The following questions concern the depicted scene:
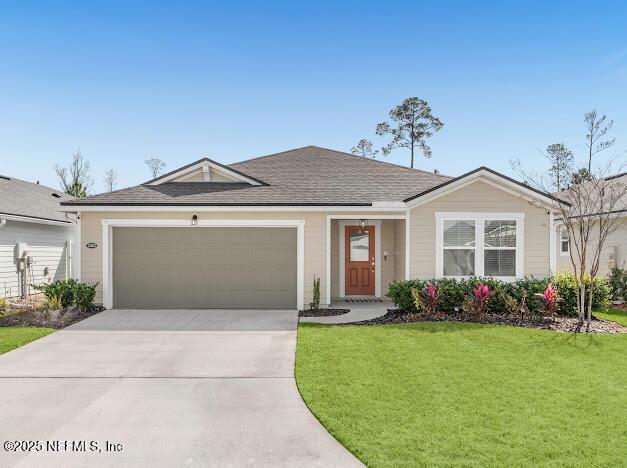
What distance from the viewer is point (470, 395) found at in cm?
484

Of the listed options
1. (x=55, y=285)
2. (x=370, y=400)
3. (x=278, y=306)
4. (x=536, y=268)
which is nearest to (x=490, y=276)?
(x=536, y=268)

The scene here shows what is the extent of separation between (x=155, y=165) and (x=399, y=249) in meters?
37.4

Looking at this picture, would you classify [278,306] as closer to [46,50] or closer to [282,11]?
[282,11]

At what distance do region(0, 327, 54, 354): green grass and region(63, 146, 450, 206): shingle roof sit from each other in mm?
3426

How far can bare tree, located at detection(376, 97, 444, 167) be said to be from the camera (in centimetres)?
3406

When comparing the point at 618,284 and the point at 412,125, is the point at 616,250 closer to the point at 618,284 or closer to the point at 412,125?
the point at 618,284

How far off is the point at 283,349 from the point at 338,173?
7.93 metres

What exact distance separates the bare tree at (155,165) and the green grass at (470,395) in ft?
130

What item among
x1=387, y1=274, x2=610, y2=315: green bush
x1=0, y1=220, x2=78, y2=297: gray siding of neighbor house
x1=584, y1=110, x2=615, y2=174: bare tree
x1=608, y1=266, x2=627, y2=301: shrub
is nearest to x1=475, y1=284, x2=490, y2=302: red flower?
x1=387, y1=274, x2=610, y2=315: green bush

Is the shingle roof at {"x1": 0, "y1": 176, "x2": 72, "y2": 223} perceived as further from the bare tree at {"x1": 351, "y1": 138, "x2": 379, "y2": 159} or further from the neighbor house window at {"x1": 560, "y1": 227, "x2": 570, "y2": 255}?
the bare tree at {"x1": 351, "y1": 138, "x2": 379, "y2": 159}

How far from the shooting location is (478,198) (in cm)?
1047

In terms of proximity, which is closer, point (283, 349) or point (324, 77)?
point (283, 349)

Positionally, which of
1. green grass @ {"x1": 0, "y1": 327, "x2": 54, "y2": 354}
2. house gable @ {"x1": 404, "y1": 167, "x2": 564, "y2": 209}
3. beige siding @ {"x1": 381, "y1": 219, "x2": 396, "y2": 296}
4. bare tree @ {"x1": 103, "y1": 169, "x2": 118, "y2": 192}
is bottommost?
green grass @ {"x1": 0, "y1": 327, "x2": 54, "y2": 354}

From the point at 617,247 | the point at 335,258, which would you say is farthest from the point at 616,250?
the point at 335,258
